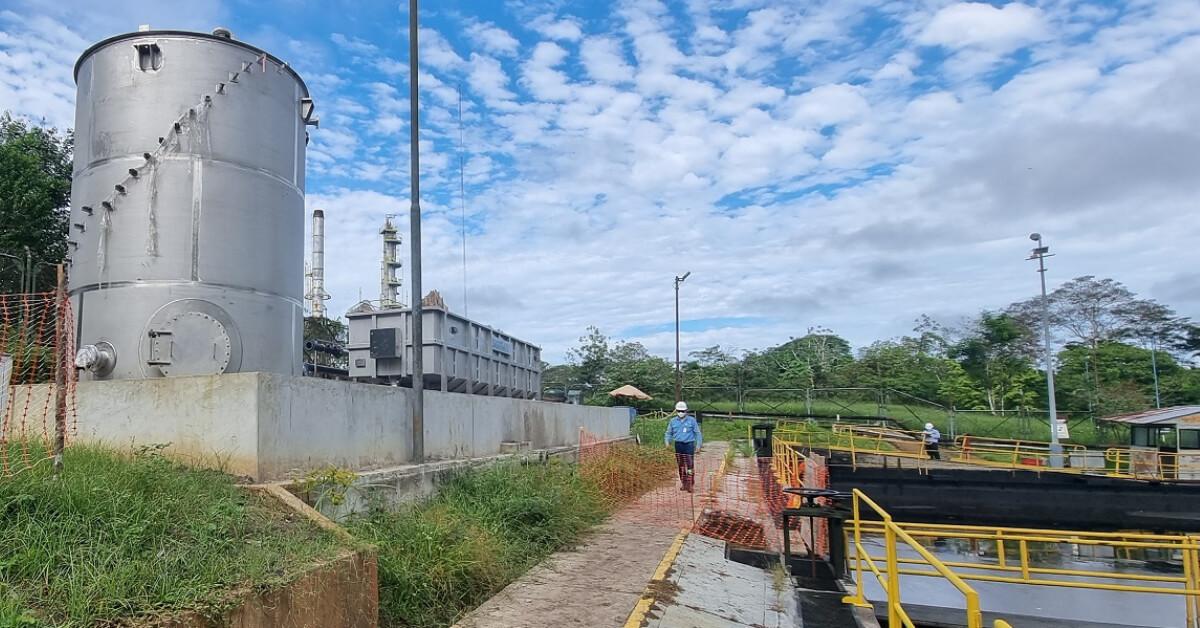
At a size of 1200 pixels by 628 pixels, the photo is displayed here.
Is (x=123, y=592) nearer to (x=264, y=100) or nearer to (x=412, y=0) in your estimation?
(x=264, y=100)

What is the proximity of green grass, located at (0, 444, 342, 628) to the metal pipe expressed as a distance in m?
2.73

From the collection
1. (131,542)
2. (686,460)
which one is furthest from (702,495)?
(131,542)

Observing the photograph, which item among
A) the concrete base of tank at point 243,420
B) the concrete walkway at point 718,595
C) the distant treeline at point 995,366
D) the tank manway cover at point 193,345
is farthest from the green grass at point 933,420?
the tank manway cover at point 193,345

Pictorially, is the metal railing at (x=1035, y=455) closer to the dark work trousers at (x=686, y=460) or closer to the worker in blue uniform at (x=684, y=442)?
the worker in blue uniform at (x=684, y=442)

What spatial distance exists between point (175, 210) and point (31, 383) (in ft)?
7.03

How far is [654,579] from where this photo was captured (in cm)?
674

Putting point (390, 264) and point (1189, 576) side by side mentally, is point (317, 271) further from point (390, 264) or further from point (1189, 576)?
point (1189, 576)

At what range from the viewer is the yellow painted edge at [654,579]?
5.59 m

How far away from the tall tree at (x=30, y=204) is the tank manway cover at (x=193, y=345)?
10869 millimetres

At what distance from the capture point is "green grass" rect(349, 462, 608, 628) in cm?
555

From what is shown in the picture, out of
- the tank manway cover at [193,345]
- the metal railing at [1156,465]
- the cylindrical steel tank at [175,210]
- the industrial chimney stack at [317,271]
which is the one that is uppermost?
the industrial chimney stack at [317,271]

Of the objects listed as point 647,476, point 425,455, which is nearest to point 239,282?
point 425,455

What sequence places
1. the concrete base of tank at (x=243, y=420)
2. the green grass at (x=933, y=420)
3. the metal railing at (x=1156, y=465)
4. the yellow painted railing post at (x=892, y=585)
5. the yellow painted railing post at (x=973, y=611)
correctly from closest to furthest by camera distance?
the yellow painted railing post at (x=973, y=611), the yellow painted railing post at (x=892, y=585), the concrete base of tank at (x=243, y=420), the metal railing at (x=1156, y=465), the green grass at (x=933, y=420)

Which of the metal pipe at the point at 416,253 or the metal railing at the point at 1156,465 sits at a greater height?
the metal pipe at the point at 416,253
